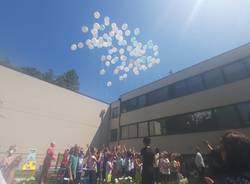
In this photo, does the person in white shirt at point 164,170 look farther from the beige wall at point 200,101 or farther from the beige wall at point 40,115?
the beige wall at point 40,115

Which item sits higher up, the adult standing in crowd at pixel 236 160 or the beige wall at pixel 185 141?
the beige wall at pixel 185 141

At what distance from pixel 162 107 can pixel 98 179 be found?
8236 mm

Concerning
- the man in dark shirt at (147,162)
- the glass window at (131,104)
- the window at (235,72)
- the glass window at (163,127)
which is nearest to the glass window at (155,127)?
the glass window at (163,127)

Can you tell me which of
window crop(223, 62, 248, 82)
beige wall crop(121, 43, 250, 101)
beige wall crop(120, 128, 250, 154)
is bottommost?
beige wall crop(120, 128, 250, 154)

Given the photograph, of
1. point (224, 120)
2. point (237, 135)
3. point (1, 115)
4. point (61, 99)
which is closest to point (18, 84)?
point (1, 115)

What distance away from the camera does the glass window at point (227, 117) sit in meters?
11.1

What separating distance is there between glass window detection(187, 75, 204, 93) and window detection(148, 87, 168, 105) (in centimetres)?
225

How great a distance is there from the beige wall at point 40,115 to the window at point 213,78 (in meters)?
10.7

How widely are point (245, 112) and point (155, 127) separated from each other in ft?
22.4

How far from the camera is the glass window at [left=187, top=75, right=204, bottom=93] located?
1354cm

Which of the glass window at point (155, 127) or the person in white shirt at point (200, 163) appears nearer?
the person in white shirt at point (200, 163)

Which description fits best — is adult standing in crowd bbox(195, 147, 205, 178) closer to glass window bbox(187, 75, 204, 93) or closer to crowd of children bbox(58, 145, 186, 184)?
crowd of children bbox(58, 145, 186, 184)

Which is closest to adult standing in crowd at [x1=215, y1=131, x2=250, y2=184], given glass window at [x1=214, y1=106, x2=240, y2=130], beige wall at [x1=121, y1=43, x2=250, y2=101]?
glass window at [x1=214, y1=106, x2=240, y2=130]

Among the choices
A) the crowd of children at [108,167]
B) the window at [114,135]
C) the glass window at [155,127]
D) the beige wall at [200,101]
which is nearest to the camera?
the crowd of children at [108,167]
